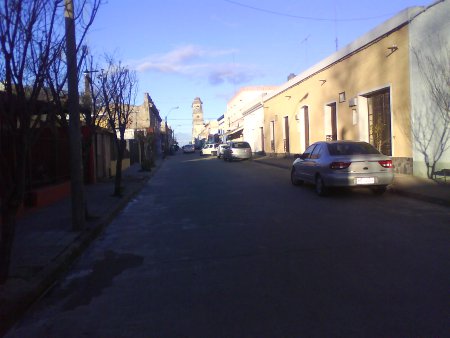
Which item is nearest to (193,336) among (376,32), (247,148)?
(376,32)

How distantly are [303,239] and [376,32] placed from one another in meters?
12.5

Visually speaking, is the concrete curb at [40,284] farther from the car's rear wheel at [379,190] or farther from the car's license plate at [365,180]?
the car's rear wheel at [379,190]

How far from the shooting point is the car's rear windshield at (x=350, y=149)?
12234 millimetres

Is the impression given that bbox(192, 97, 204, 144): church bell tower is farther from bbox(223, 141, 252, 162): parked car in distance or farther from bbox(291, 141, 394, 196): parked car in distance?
bbox(291, 141, 394, 196): parked car in distance

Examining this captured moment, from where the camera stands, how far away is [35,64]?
5844 millimetres

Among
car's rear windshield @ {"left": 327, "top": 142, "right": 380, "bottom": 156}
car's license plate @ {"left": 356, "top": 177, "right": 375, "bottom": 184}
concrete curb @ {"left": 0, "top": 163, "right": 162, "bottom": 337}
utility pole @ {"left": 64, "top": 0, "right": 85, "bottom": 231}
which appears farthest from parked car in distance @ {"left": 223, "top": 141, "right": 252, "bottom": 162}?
utility pole @ {"left": 64, "top": 0, "right": 85, "bottom": 231}

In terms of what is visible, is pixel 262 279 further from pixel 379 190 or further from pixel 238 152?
pixel 238 152

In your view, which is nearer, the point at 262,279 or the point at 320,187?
the point at 262,279

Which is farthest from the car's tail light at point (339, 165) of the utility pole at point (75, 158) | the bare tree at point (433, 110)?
the utility pole at point (75, 158)

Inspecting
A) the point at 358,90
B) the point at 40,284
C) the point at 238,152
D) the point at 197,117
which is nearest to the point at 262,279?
the point at 40,284

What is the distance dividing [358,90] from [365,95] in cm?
46

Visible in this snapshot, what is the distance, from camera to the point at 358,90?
765 inches

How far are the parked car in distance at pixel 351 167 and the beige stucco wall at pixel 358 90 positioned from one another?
417 cm

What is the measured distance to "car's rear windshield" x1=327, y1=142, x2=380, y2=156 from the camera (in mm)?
12234
